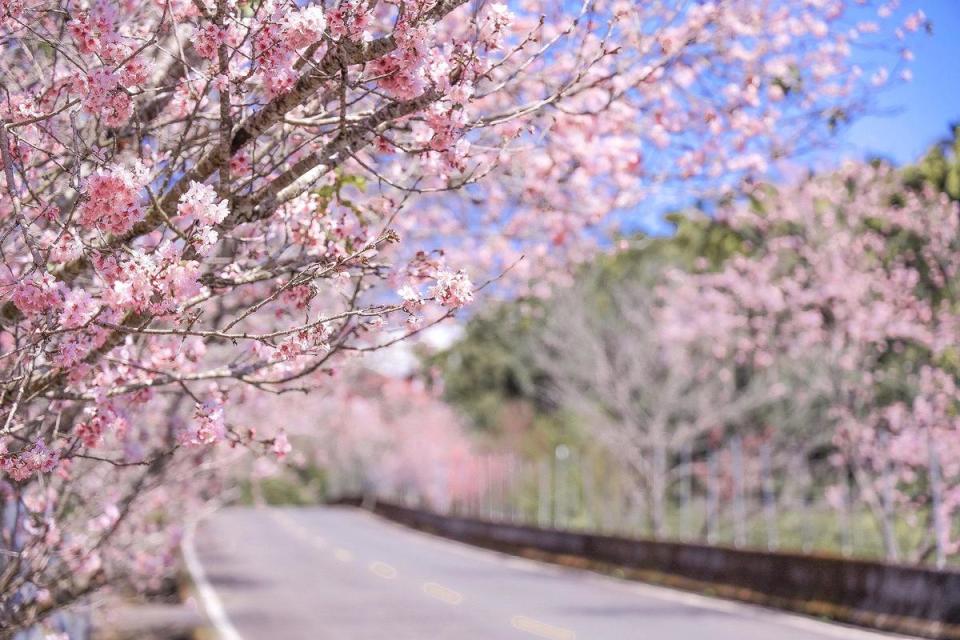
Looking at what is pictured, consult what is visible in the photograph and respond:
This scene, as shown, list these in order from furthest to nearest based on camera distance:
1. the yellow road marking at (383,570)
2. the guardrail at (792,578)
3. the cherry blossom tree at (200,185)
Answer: the yellow road marking at (383,570) → the guardrail at (792,578) → the cherry blossom tree at (200,185)

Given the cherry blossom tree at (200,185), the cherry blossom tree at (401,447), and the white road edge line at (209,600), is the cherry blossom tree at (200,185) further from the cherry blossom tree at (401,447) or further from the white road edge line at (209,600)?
the cherry blossom tree at (401,447)

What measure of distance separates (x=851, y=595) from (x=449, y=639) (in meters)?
5.97

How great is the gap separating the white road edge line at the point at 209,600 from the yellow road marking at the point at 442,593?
3627mm

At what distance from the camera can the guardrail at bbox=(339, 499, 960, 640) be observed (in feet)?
47.9

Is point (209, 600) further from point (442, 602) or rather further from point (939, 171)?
point (939, 171)

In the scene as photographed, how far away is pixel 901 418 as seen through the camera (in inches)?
844

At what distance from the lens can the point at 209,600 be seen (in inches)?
770

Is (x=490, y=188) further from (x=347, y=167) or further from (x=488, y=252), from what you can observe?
(x=347, y=167)

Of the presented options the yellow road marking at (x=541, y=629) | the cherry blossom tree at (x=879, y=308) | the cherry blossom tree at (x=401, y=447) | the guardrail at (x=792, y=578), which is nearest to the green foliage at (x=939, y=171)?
the cherry blossom tree at (x=879, y=308)

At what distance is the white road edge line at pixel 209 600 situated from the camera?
1538 centimetres

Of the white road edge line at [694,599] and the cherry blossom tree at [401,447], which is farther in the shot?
the cherry blossom tree at [401,447]

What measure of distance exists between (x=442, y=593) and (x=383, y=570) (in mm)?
5159

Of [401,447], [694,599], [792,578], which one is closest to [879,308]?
[792,578]

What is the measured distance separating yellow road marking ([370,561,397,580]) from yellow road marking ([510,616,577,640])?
25.7 feet
